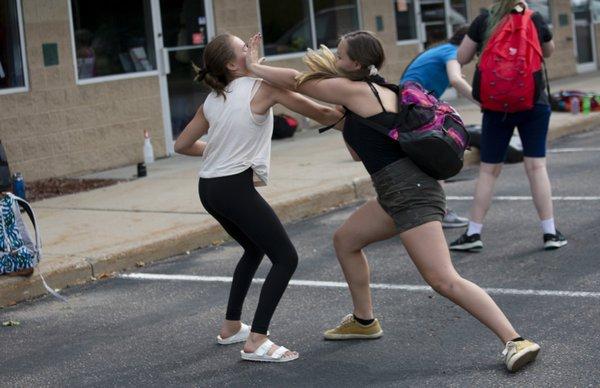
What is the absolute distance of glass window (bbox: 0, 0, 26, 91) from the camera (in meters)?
→ 11.5

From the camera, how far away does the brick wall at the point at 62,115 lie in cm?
1151

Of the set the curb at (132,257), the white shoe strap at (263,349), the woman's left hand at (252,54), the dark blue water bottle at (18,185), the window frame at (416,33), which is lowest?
the white shoe strap at (263,349)

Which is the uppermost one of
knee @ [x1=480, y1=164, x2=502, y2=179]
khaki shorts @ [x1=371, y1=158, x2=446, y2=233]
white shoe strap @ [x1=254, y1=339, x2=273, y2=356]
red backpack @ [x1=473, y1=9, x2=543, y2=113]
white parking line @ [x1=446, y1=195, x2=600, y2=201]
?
red backpack @ [x1=473, y1=9, x2=543, y2=113]

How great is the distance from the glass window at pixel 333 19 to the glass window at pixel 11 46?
18.3 feet

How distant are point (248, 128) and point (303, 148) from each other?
26.0 feet

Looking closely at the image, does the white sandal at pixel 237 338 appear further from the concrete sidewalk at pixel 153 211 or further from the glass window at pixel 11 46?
the glass window at pixel 11 46

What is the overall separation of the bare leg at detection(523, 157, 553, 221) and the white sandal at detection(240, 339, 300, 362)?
281 cm

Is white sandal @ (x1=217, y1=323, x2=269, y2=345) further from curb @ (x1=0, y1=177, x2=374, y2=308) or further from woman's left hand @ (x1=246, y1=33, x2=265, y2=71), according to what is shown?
curb @ (x1=0, y1=177, x2=374, y2=308)

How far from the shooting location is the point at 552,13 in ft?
70.4

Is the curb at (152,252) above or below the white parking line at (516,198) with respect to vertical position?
above

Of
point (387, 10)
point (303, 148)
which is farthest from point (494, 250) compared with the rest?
point (387, 10)

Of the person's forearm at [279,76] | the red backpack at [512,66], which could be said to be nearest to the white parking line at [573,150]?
the red backpack at [512,66]

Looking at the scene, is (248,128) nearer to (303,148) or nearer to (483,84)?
(483,84)

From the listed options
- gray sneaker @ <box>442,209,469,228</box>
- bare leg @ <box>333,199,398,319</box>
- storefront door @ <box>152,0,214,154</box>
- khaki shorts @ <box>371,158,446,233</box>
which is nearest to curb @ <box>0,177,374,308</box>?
gray sneaker @ <box>442,209,469,228</box>
